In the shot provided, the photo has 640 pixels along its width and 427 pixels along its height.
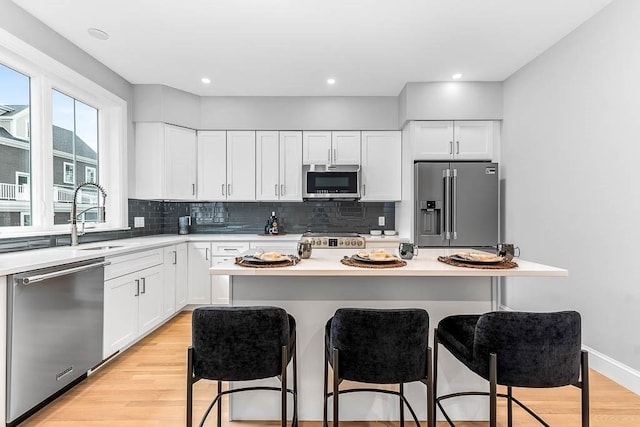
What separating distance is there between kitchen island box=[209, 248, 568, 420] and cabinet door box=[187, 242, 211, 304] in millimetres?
2213

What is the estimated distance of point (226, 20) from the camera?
8.42 ft

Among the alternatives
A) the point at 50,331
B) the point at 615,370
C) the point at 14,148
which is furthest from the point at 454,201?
the point at 14,148

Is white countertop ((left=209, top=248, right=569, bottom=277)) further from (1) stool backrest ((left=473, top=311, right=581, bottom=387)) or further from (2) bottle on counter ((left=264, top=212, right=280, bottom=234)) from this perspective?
(2) bottle on counter ((left=264, top=212, right=280, bottom=234))

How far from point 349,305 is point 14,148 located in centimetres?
262

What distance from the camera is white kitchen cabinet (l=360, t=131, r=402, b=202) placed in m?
4.24

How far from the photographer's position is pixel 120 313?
270 cm

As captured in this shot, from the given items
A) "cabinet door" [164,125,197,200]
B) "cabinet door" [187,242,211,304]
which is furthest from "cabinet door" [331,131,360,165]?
"cabinet door" [187,242,211,304]

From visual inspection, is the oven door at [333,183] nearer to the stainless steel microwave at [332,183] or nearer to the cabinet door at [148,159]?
the stainless steel microwave at [332,183]

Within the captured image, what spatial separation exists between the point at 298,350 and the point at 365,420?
0.55 m

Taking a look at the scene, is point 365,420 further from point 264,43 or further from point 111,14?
point 111,14

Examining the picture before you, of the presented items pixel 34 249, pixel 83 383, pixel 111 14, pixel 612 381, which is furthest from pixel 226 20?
pixel 612 381

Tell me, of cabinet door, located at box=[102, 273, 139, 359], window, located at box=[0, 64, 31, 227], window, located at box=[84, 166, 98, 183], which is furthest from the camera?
window, located at box=[84, 166, 98, 183]

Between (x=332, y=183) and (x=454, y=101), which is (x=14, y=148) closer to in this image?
(x=332, y=183)

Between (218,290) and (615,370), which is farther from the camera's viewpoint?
(218,290)
